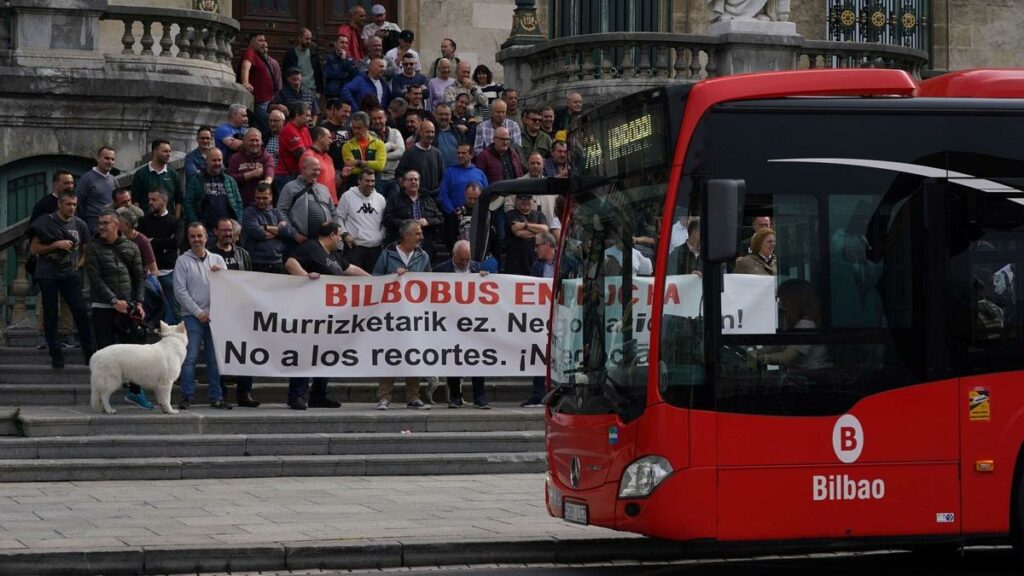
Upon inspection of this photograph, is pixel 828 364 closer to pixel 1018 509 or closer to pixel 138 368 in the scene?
pixel 1018 509

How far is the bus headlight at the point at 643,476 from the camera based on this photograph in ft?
33.2

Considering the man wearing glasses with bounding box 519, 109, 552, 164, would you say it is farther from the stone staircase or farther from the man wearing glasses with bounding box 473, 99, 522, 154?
the stone staircase

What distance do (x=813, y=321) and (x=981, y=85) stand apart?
1945mm

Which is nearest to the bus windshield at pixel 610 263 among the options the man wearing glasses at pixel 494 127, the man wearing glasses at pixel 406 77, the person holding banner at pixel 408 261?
the person holding banner at pixel 408 261

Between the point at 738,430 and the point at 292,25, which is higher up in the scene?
the point at 292,25

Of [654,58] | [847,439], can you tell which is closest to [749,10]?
[654,58]

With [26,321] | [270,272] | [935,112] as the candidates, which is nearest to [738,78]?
[935,112]

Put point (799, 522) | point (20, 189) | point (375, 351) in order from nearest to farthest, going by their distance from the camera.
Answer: point (799, 522)
point (375, 351)
point (20, 189)

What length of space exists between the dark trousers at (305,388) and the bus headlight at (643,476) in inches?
293

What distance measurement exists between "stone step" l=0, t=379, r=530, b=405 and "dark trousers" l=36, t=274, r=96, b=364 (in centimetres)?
37

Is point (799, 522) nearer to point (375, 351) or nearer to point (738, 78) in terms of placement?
point (738, 78)

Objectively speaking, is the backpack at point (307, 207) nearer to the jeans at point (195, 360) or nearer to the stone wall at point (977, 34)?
the jeans at point (195, 360)

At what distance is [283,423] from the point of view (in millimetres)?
16375

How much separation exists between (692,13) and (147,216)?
617 inches
